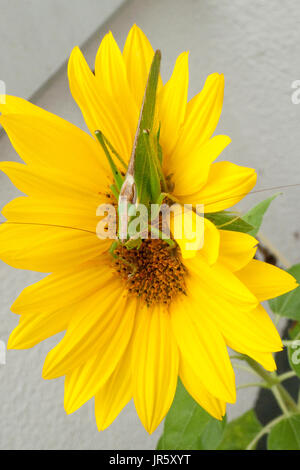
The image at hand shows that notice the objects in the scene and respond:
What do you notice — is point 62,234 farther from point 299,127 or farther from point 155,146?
point 299,127

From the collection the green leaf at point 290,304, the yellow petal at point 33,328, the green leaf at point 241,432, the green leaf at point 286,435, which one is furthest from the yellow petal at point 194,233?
the green leaf at point 241,432

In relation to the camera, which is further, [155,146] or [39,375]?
[39,375]

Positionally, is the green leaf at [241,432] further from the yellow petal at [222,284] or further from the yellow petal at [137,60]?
the yellow petal at [137,60]

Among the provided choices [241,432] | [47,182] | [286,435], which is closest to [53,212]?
[47,182]

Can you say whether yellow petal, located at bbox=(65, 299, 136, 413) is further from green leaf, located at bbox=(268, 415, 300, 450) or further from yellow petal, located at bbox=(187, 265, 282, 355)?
green leaf, located at bbox=(268, 415, 300, 450)

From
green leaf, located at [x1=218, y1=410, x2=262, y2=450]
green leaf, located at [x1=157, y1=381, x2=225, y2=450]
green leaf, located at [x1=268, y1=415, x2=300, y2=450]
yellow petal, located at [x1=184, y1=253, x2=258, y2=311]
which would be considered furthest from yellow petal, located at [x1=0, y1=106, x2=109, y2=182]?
green leaf, located at [x1=218, y1=410, x2=262, y2=450]

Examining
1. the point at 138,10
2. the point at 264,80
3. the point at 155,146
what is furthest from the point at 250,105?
the point at 155,146

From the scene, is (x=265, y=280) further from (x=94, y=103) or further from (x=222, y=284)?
(x=94, y=103)
